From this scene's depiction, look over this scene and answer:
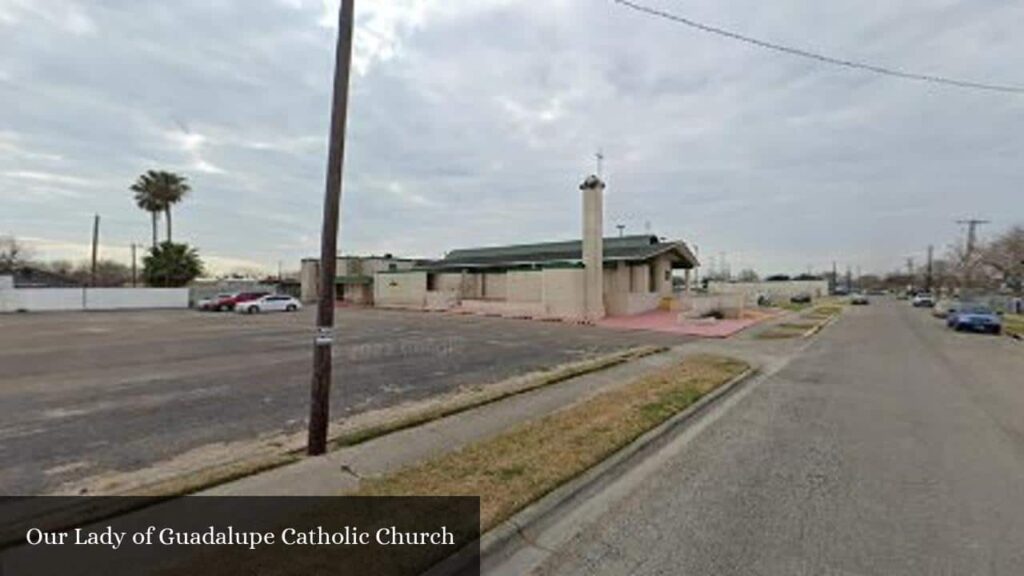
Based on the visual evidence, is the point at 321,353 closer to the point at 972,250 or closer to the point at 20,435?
the point at 20,435

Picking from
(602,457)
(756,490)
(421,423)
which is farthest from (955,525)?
(421,423)

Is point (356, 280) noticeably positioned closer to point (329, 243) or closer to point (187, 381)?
point (187, 381)

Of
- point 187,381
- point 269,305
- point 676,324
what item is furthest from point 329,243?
point 269,305

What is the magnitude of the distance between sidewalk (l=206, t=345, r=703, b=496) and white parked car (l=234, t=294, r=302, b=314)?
38.3 meters

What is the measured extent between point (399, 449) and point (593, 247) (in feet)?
98.5

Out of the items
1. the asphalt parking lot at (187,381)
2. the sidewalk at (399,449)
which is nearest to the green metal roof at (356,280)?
the asphalt parking lot at (187,381)

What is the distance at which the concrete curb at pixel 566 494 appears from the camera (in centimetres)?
493

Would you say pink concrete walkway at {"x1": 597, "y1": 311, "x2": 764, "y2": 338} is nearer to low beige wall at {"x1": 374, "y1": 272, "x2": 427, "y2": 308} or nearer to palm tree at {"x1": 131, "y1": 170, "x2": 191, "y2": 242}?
low beige wall at {"x1": 374, "y1": 272, "x2": 427, "y2": 308}

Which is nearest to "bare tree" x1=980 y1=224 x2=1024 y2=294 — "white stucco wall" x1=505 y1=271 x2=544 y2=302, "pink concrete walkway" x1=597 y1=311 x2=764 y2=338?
"pink concrete walkway" x1=597 y1=311 x2=764 y2=338

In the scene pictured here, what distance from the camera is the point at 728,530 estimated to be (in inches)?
206

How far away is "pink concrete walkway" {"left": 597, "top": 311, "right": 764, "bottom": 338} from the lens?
2977 cm

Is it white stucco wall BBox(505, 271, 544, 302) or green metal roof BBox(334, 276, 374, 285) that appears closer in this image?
white stucco wall BBox(505, 271, 544, 302)

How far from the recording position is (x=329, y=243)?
7.49 m

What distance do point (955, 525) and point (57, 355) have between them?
20078 millimetres
